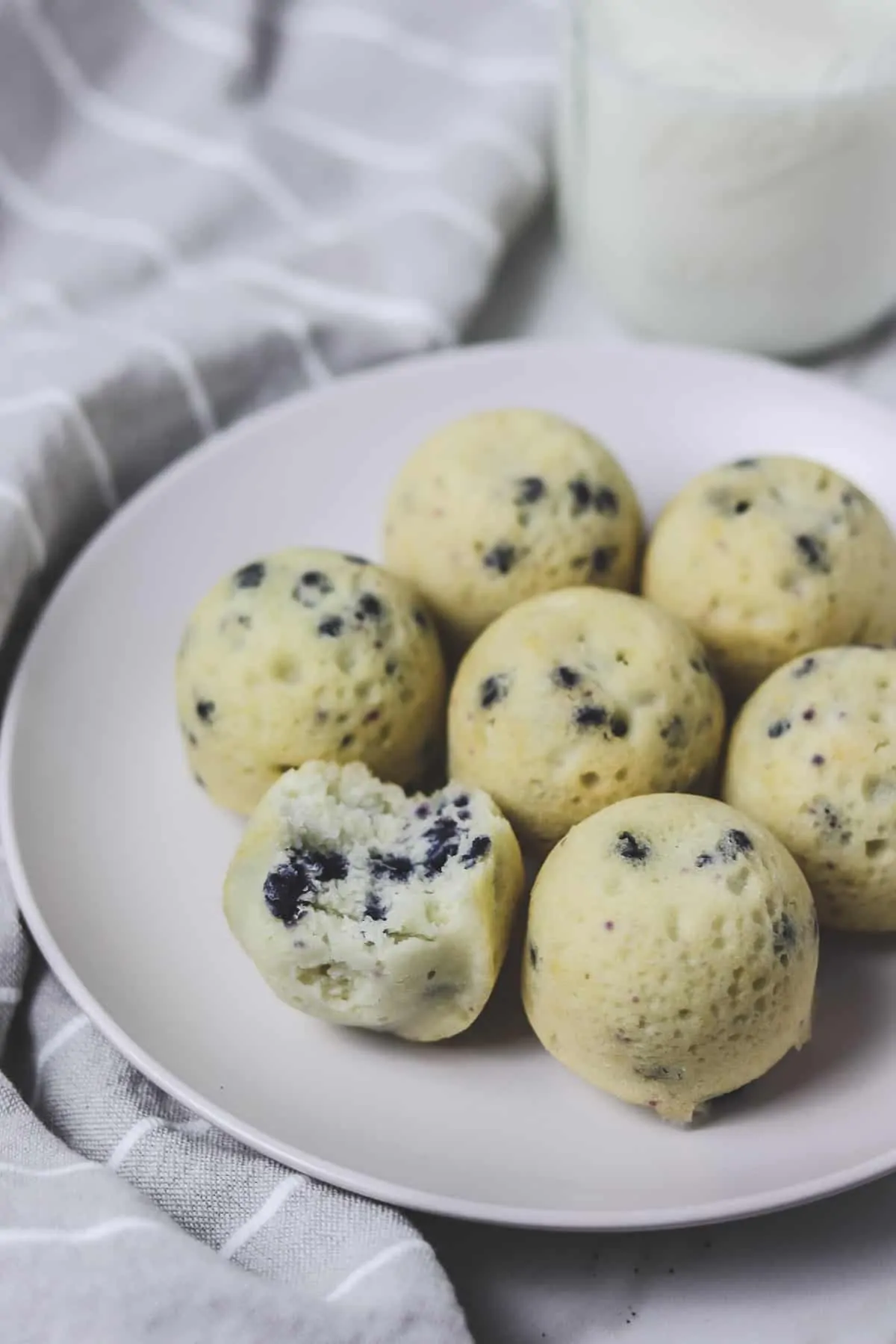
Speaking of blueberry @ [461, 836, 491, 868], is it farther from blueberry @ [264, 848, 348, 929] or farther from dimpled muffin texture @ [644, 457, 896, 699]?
dimpled muffin texture @ [644, 457, 896, 699]

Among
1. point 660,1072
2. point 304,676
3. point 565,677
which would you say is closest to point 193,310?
point 304,676

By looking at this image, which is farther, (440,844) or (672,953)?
(440,844)

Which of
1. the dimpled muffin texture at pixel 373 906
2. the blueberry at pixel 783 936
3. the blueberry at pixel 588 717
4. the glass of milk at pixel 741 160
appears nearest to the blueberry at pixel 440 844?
the dimpled muffin texture at pixel 373 906

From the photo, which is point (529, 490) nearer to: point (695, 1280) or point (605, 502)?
point (605, 502)

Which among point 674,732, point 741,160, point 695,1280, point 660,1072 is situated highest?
point 741,160

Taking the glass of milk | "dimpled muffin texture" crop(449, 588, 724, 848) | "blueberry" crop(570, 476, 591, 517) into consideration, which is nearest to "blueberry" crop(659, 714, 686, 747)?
"dimpled muffin texture" crop(449, 588, 724, 848)

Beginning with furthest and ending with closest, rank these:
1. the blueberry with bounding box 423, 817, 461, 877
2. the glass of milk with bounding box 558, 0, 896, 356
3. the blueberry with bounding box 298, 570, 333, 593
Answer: the glass of milk with bounding box 558, 0, 896, 356, the blueberry with bounding box 298, 570, 333, 593, the blueberry with bounding box 423, 817, 461, 877

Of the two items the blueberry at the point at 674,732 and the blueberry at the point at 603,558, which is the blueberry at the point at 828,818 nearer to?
the blueberry at the point at 674,732
